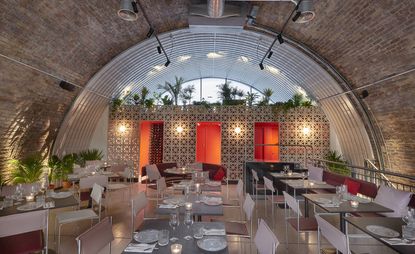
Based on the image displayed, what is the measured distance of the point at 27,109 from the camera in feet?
24.6

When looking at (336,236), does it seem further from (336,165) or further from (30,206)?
(336,165)

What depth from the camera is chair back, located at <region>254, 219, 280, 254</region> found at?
238cm

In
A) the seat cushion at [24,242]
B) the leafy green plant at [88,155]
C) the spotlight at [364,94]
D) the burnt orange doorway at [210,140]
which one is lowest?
the seat cushion at [24,242]

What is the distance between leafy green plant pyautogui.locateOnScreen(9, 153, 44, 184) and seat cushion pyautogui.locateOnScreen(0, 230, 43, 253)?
5.18 metres

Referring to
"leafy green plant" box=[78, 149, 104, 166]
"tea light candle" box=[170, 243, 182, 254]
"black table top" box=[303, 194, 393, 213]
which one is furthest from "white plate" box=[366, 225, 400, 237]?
"leafy green plant" box=[78, 149, 104, 166]

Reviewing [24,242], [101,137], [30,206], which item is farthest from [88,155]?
[24,242]

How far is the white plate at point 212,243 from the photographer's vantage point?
2426 millimetres

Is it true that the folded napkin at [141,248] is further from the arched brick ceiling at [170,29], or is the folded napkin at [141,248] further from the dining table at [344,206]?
the arched brick ceiling at [170,29]

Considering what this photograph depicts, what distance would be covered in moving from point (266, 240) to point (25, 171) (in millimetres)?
8116

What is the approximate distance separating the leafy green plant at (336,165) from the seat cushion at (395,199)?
15.9 feet

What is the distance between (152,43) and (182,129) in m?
4.01

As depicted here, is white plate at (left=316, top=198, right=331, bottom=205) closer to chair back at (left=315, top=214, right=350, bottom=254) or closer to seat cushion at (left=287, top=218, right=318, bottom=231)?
seat cushion at (left=287, top=218, right=318, bottom=231)

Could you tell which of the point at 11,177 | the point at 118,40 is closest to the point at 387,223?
the point at 118,40

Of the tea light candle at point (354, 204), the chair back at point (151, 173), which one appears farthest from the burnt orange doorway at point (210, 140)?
the tea light candle at point (354, 204)
